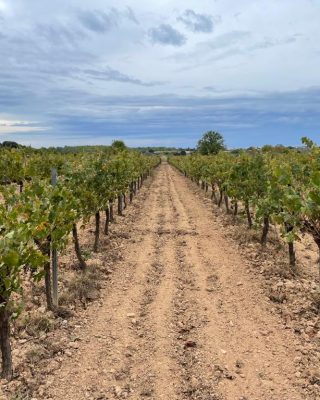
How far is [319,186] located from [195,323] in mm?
3261

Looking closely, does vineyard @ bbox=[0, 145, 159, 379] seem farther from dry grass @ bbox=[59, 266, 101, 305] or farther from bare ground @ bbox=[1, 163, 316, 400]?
bare ground @ bbox=[1, 163, 316, 400]


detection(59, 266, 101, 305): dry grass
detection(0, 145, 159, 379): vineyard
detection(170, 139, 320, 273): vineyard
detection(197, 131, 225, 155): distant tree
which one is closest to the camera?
detection(0, 145, 159, 379): vineyard

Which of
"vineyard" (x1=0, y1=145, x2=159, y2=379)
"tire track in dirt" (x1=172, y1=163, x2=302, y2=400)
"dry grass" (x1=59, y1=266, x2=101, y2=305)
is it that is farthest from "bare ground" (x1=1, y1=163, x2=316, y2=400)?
"vineyard" (x1=0, y1=145, x2=159, y2=379)

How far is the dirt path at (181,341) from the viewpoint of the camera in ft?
19.0

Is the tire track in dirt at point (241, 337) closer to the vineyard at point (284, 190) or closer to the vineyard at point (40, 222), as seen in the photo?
the vineyard at point (284, 190)

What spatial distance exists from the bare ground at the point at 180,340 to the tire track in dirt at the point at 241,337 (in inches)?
0.6

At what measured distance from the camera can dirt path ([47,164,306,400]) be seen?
19.0 ft

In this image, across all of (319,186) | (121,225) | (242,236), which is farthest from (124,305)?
(121,225)

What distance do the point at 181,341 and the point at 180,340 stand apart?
1.6 inches

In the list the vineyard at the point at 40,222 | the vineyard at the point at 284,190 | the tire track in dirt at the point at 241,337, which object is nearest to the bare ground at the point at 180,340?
the tire track in dirt at the point at 241,337

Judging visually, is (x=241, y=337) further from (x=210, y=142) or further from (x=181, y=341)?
(x=210, y=142)

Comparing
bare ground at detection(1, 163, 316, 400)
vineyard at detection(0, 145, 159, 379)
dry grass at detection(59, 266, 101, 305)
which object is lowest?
bare ground at detection(1, 163, 316, 400)

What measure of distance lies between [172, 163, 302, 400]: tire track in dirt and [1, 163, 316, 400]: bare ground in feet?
0.05

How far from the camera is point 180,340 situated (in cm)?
718
